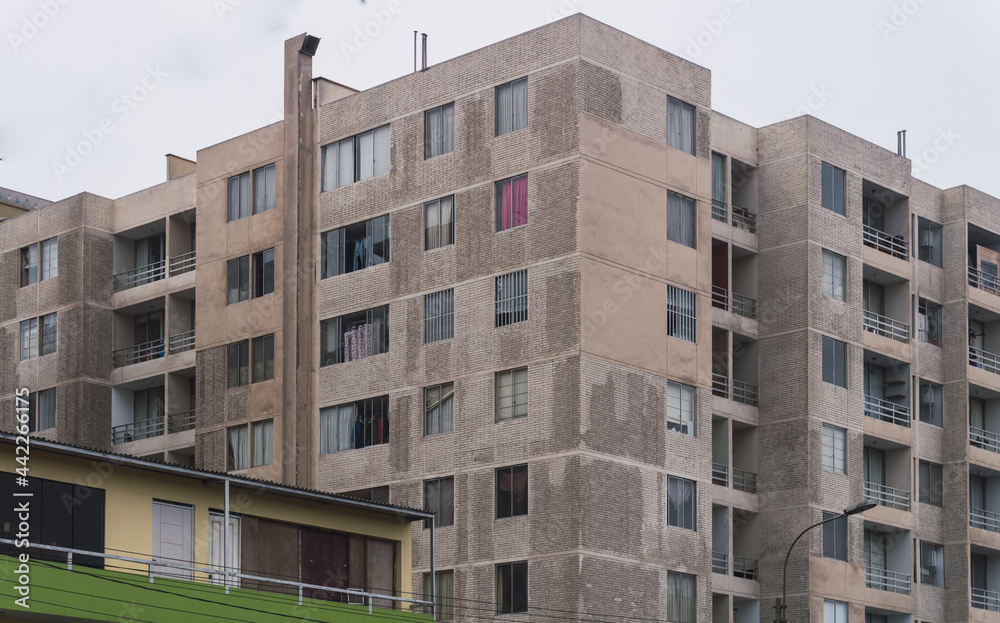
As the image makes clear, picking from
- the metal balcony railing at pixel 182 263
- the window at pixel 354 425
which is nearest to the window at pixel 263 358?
the window at pixel 354 425

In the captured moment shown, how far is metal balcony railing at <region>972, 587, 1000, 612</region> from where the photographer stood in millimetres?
73250

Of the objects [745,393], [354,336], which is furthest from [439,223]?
[745,393]

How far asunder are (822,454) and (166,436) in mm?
26486

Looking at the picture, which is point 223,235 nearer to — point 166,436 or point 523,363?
point 166,436

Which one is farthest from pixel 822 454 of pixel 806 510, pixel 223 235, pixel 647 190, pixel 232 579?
pixel 232 579

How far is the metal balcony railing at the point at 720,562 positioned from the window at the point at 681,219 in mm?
11225

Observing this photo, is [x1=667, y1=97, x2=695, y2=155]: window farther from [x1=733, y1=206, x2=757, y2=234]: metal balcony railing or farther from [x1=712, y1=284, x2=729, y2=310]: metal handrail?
[x1=712, y1=284, x2=729, y2=310]: metal handrail

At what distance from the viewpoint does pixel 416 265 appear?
2532 inches

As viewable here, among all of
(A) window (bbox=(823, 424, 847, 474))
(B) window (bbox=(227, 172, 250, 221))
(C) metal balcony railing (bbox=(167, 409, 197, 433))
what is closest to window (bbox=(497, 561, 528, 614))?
(A) window (bbox=(823, 424, 847, 474))

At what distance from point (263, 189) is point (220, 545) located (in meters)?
29.0

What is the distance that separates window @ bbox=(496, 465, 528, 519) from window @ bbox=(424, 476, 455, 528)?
6.36ft

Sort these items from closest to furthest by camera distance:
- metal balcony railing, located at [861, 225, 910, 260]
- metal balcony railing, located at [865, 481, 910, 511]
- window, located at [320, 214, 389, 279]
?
window, located at [320, 214, 389, 279], metal balcony railing, located at [865, 481, 910, 511], metal balcony railing, located at [861, 225, 910, 260]

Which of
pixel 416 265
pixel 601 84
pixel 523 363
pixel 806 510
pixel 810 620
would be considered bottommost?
pixel 810 620

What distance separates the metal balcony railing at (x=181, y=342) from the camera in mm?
73250
